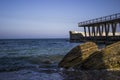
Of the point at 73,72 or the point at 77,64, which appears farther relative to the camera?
the point at 77,64

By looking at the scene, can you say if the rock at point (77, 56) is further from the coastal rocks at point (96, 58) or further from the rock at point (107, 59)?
the rock at point (107, 59)

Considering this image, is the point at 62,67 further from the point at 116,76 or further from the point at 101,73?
the point at 116,76

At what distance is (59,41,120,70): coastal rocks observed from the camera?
15.3 meters

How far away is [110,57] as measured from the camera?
15.2 m

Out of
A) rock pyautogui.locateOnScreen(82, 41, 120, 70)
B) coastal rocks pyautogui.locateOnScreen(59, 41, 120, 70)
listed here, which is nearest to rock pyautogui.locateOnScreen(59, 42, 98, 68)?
coastal rocks pyautogui.locateOnScreen(59, 41, 120, 70)

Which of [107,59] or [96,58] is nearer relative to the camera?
[107,59]

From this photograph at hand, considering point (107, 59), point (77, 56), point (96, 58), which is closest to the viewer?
point (107, 59)

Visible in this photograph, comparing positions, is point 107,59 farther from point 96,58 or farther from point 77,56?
point 77,56

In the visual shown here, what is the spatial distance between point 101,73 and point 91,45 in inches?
157

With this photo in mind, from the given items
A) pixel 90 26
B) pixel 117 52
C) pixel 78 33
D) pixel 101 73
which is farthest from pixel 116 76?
pixel 78 33

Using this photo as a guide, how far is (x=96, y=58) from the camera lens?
15461 mm

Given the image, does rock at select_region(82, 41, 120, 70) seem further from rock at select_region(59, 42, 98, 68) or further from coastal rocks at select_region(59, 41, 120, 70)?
rock at select_region(59, 42, 98, 68)

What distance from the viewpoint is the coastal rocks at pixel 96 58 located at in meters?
15.3

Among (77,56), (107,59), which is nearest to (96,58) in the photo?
(107,59)
